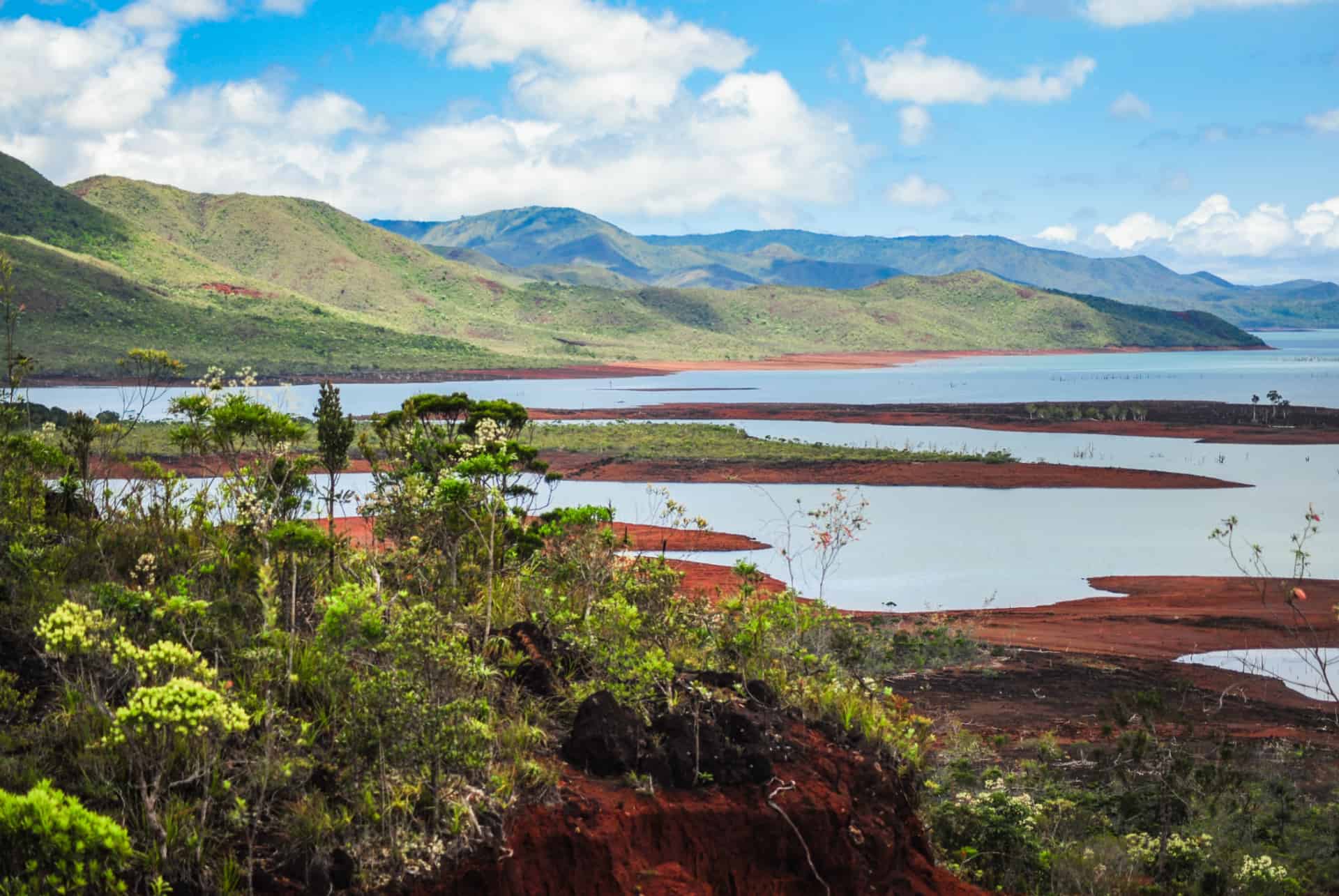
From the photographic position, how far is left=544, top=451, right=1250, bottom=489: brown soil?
31875mm

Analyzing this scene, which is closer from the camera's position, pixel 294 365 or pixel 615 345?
pixel 294 365

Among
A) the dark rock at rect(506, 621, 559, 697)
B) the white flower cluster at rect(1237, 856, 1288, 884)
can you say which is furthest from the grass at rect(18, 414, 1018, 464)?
the white flower cluster at rect(1237, 856, 1288, 884)

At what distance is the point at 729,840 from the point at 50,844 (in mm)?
3014

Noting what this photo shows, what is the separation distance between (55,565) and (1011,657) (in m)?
11.4

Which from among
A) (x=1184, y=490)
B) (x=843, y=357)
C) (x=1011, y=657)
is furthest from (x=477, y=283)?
(x=1011, y=657)

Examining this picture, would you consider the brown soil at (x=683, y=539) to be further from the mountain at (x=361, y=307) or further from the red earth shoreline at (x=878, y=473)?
the mountain at (x=361, y=307)

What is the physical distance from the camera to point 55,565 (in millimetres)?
6664

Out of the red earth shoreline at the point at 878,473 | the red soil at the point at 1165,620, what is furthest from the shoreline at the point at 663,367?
the red soil at the point at 1165,620

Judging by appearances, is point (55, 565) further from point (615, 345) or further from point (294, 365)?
point (615, 345)

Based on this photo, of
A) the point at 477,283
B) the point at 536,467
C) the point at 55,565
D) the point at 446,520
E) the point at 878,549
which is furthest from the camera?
the point at 477,283

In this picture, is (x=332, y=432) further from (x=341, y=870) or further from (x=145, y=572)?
(x=341, y=870)

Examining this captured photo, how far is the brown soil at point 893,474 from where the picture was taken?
105ft

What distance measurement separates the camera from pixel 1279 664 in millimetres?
15086

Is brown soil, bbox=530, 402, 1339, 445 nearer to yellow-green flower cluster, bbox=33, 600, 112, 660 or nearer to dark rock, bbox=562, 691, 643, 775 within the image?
dark rock, bbox=562, 691, 643, 775
